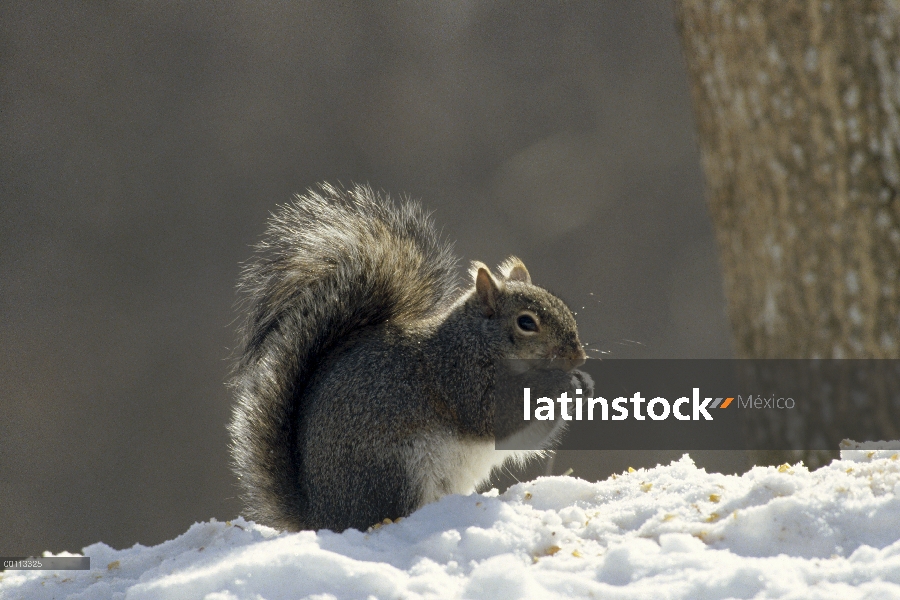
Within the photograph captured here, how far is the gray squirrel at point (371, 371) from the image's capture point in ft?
4.52

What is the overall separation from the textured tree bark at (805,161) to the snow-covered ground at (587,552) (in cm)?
49

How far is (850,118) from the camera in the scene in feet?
5.51

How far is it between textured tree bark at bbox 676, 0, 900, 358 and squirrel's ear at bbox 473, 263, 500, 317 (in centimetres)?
65

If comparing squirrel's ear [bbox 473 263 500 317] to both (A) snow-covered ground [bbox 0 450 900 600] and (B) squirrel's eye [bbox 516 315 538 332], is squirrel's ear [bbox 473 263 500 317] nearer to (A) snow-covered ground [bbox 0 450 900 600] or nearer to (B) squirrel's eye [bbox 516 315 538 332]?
(B) squirrel's eye [bbox 516 315 538 332]

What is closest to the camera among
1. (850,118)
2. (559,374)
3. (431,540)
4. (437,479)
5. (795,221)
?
(431,540)

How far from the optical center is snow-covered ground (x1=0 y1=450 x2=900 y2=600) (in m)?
1.00

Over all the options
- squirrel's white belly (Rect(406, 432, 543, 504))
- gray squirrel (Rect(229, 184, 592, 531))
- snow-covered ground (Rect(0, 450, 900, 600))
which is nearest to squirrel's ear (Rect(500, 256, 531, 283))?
gray squirrel (Rect(229, 184, 592, 531))

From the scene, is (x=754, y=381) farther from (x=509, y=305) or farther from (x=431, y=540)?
(x=431, y=540)

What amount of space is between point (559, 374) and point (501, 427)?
0.16 m

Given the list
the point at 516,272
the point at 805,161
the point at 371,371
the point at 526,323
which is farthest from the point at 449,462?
the point at 805,161

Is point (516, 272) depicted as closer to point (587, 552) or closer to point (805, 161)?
point (805, 161)

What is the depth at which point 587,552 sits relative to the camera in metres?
1.15

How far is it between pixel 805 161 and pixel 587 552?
1017 mm

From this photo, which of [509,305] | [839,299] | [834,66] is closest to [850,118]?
[834,66]
